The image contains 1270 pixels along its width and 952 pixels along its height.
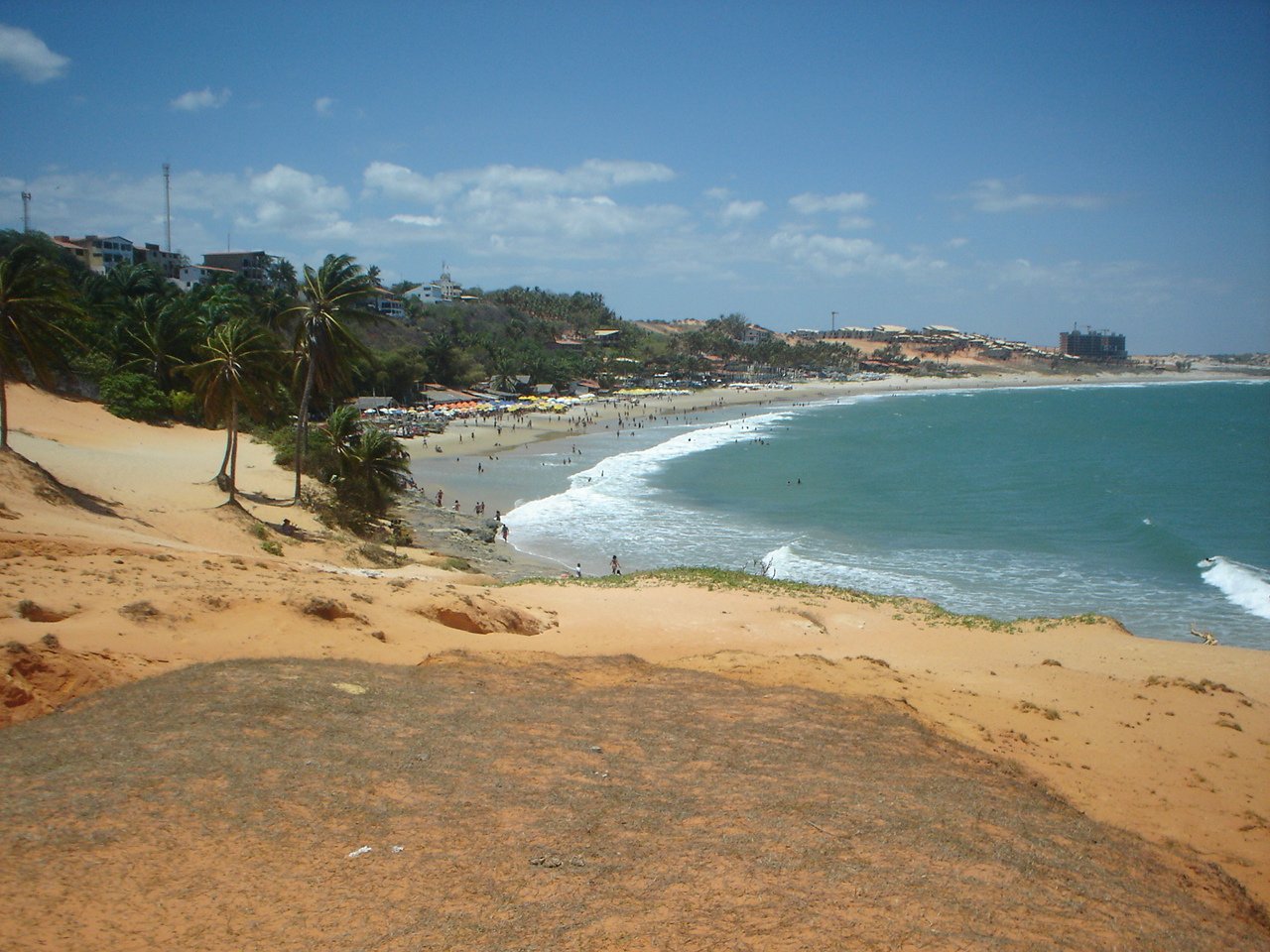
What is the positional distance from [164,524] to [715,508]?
23882 millimetres

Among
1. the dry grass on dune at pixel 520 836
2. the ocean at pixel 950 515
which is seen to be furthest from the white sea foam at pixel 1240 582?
the dry grass on dune at pixel 520 836

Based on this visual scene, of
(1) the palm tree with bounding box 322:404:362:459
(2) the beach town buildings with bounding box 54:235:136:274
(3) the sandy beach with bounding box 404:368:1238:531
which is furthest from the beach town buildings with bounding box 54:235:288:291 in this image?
(1) the palm tree with bounding box 322:404:362:459

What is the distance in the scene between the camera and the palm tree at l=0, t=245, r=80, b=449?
741 inches

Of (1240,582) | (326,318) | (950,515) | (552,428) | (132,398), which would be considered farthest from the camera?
(552,428)

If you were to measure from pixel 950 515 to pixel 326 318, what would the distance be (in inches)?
1074

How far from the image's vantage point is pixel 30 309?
749 inches

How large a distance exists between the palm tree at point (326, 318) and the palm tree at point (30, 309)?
233 inches

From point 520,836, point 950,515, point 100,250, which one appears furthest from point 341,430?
point 100,250

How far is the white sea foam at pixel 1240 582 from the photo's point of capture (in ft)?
81.2

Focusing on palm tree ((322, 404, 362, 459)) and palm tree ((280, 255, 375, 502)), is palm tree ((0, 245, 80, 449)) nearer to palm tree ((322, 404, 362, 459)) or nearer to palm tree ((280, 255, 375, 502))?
palm tree ((280, 255, 375, 502))

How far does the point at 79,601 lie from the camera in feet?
33.6

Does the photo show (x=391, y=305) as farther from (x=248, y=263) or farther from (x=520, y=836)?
Answer: (x=520, y=836)

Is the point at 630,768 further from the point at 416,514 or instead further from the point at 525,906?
the point at 416,514

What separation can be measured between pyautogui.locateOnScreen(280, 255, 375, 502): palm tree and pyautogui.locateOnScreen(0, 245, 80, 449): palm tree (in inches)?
233
